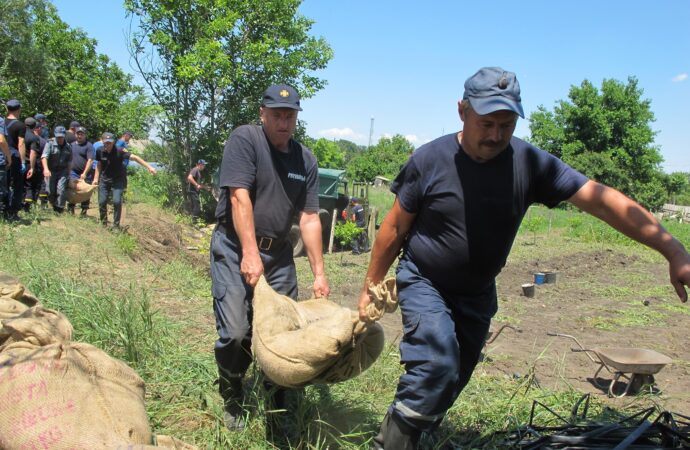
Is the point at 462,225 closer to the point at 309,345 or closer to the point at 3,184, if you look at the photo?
the point at 309,345

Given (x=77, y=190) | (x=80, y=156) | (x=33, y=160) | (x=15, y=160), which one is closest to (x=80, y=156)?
(x=80, y=156)

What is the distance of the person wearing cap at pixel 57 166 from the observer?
9758 millimetres

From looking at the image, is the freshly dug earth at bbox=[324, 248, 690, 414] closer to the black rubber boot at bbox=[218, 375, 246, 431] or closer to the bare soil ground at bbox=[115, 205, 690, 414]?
the bare soil ground at bbox=[115, 205, 690, 414]

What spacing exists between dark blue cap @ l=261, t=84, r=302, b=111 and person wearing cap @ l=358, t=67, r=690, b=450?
2.95 ft

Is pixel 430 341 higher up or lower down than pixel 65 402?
higher up

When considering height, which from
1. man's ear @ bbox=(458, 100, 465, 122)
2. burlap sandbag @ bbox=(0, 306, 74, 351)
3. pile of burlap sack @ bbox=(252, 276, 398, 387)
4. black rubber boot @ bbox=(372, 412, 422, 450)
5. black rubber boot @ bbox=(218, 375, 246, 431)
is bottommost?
black rubber boot @ bbox=(218, 375, 246, 431)

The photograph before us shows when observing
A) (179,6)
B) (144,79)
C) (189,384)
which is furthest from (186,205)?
(189,384)

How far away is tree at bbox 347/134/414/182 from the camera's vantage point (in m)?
54.3

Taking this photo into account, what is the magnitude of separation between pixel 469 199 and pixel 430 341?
617 mm

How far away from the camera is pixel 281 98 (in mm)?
3242

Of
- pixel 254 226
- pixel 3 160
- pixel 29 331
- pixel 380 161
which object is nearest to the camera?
pixel 29 331

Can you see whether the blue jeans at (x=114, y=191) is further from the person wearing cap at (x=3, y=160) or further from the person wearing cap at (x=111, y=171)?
the person wearing cap at (x=3, y=160)

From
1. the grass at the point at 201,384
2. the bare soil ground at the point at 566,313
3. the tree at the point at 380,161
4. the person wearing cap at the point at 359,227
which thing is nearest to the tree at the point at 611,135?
the tree at the point at 380,161

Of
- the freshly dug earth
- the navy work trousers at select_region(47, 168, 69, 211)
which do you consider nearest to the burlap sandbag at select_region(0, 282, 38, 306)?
the freshly dug earth
